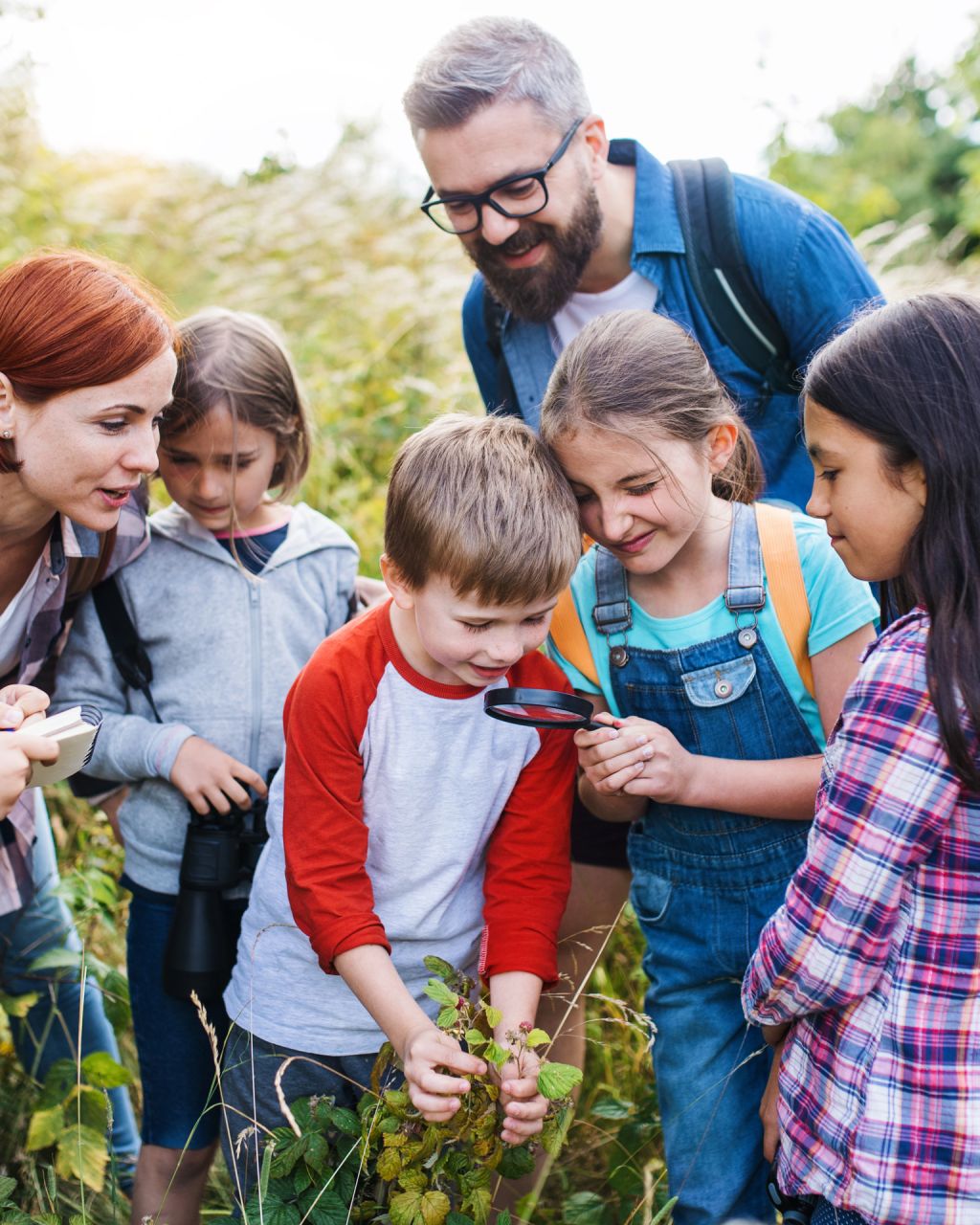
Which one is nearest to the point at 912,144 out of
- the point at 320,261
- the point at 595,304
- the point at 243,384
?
the point at 320,261

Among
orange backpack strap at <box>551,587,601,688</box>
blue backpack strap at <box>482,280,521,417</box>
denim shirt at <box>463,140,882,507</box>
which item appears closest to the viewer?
orange backpack strap at <box>551,587,601,688</box>

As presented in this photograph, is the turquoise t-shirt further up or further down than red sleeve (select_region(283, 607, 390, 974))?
further up

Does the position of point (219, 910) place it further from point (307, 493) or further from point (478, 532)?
point (307, 493)

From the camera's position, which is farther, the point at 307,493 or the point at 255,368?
the point at 307,493

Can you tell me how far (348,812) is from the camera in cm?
204

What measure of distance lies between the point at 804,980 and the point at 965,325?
1021mm

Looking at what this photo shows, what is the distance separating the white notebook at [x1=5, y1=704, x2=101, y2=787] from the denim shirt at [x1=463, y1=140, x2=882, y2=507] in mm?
1602

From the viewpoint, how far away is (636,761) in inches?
80.4

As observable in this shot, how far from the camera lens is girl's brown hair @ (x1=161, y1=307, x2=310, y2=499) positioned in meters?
2.54

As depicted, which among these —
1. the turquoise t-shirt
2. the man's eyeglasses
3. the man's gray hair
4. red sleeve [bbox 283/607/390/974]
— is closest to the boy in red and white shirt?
red sleeve [bbox 283/607/390/974]

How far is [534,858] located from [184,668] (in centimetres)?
93

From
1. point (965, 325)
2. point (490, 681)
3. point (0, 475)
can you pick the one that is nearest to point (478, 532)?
point (490, 681)

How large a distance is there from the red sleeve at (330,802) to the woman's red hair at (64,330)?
726mm

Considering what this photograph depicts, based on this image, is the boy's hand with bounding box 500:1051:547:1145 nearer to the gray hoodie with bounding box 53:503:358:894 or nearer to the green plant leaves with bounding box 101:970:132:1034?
the gray hoodie with bounding box 53:503:358:894
